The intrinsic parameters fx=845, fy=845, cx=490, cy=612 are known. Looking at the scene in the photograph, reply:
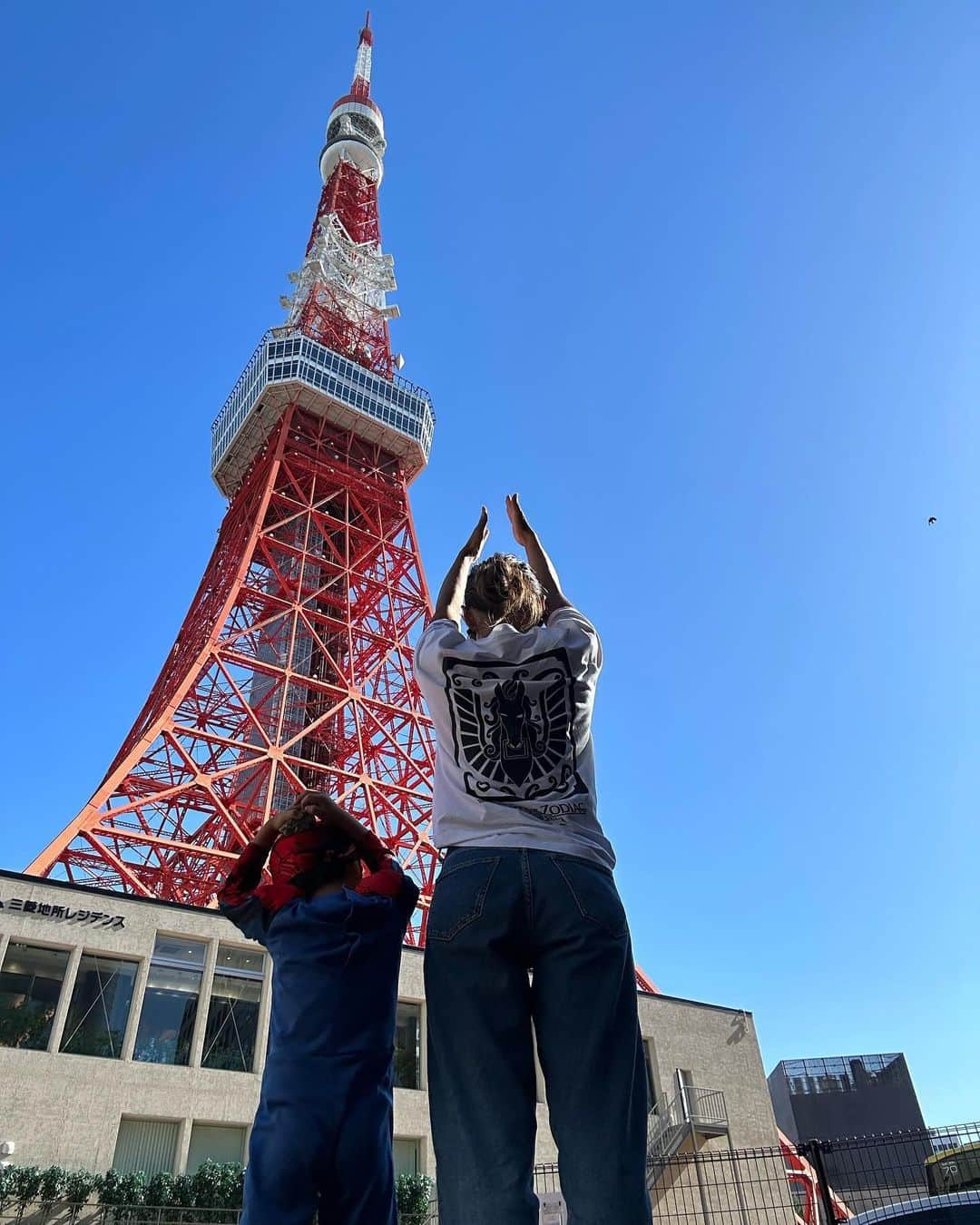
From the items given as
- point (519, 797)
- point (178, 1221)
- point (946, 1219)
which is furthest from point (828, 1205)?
point (519, 797)

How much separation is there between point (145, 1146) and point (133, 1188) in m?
1.12

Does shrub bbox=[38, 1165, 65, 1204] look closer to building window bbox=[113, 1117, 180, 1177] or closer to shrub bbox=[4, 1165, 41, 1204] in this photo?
shrub bbox=[4, 1165, 41, 1204]

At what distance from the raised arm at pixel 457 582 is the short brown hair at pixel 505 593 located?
4 centimetres

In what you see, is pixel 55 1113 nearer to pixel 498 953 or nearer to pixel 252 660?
pixel 252 660

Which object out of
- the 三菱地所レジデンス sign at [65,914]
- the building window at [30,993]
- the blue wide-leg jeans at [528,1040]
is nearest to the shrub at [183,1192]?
the building window at [30,993]

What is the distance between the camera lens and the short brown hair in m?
2.43

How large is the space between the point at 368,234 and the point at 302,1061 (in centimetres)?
3954

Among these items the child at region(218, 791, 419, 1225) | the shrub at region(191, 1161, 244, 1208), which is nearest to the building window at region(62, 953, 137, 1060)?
the shrub at region(191, 1161, 244, 1208)

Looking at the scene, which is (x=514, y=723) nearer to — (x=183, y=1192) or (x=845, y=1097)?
(x=183, y=1192)

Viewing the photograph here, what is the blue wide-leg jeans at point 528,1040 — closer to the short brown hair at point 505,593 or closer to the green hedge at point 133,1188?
the short brown hair at point 505,593

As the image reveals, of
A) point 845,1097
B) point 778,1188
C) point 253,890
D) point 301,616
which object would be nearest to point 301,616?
point 301,616

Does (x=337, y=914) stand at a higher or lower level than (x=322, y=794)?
lower

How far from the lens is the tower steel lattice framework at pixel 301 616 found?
20594mm

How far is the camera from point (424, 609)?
Answer: 2772 cm
